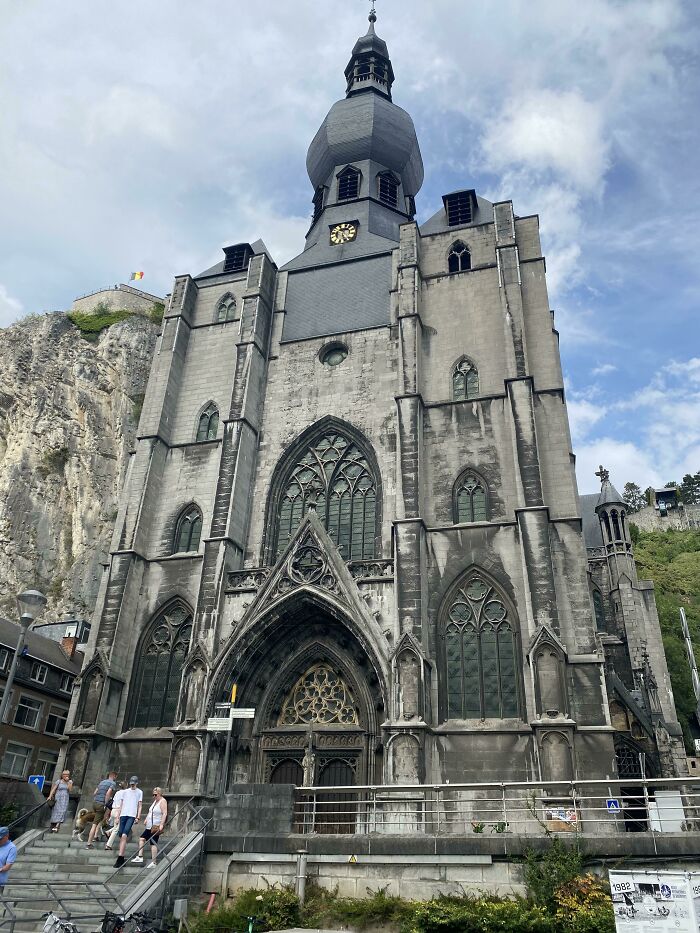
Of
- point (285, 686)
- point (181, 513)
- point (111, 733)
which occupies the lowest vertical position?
point (111, 733)

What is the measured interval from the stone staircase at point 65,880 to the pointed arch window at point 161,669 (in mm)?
5738

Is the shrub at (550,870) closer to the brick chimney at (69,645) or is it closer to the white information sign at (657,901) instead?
the white information sign at (657,901)

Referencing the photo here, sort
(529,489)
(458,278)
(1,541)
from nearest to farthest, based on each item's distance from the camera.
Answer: (529,489) → (458,278) → (1,541)

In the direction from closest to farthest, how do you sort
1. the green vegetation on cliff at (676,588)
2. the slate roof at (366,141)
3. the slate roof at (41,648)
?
the slate roof at (41,648) → the slate roof at (366,141) → the green vegetation on cliff at (676,588)

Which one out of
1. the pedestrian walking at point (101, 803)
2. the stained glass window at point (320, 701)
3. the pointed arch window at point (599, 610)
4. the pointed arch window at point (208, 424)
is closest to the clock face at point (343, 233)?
the pointed arch window at point (208, 424)

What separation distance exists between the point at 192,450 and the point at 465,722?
12344 millimetres

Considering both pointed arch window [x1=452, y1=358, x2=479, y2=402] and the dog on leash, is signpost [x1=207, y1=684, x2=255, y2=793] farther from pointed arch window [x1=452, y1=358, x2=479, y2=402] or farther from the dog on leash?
pointed arch window [x1=452, y1=358, x2=479, y2=402]

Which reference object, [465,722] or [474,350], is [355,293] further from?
[465,722]

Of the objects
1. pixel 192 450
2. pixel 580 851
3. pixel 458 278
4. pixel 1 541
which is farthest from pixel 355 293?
pixel 1 541

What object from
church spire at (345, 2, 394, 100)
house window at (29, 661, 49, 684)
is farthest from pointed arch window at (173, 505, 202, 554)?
church spire at (345, 2, 394, 100)

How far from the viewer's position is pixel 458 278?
25.2 metres

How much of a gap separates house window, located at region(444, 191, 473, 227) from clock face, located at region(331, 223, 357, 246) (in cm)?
413

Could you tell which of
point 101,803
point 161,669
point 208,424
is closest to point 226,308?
point 208,424

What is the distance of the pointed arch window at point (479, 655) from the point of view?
1834cm
